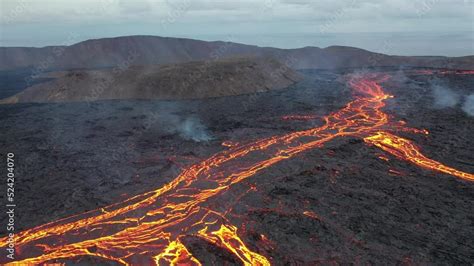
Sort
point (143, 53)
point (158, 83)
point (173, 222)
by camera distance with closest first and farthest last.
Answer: point (173, 222) < point (158, 83) < point (143, 53)

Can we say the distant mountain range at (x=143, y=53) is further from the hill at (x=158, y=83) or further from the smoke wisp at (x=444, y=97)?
the smoke wisp at (x=444, y=97)

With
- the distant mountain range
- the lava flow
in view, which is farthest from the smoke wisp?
the distant mountain range

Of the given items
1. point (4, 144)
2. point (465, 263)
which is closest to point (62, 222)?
point (465, 263)

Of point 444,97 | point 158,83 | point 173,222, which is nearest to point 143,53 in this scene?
point 158,83

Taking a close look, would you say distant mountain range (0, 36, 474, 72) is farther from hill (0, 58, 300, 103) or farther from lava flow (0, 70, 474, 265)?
lava flow (0, 70, 474, 265)

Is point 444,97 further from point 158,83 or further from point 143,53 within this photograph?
point 143,53

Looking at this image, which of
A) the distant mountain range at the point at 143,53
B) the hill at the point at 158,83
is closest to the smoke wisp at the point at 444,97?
the hill at the point at 158,83
